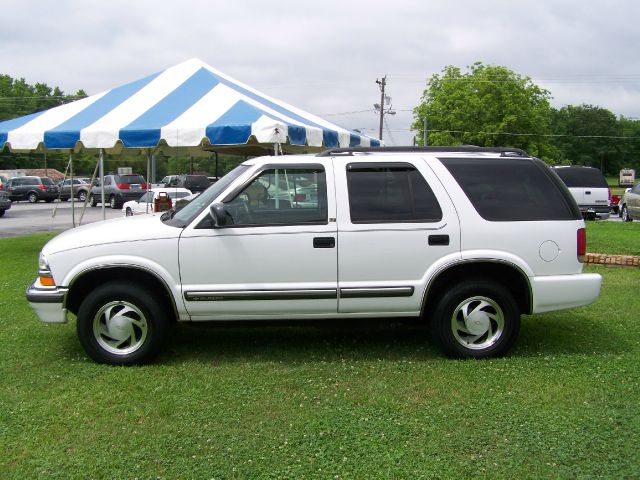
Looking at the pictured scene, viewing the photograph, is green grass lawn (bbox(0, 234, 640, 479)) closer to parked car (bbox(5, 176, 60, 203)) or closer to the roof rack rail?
the roof rack rail

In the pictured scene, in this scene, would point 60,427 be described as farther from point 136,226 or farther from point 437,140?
point 437,140

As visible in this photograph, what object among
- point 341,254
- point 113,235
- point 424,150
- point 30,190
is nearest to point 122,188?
point 30,190

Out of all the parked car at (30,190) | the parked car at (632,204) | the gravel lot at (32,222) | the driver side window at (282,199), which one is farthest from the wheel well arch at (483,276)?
the parked car at (30,190)

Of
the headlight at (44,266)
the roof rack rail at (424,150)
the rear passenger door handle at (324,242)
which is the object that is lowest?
the headlight at (44,266)

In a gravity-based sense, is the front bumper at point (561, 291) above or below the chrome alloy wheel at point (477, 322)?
above

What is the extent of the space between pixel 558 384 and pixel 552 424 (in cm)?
74

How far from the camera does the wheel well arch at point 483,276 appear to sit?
16.0 feet

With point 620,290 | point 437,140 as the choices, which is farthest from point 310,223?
point 437,140

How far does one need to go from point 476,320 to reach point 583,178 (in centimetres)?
1686

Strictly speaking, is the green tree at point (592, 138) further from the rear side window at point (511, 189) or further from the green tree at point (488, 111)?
the rear side window at point (511, 189)

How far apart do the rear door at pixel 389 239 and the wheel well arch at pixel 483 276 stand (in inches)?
5.9

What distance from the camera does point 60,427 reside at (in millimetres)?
3859

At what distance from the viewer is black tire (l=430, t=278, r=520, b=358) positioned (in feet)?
16.1

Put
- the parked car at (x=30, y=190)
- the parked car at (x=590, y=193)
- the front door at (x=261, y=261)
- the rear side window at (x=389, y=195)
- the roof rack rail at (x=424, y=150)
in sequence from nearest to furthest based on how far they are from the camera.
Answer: the front door at (x=261, y=261) → the rear side window at (x=389, y=195) → the roof rack rail at (x=424, y=150) → the parked car at (x=590, y=193) → the parked car at (x=30, y=190)
